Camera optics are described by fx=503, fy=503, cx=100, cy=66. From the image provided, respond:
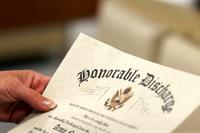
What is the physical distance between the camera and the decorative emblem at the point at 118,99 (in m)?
0.71

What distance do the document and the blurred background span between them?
0.04 m

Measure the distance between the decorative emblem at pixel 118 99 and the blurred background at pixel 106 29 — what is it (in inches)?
3.5

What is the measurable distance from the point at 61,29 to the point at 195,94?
2375mm

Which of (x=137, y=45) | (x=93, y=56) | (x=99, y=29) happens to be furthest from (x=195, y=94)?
(x=99, y=29)

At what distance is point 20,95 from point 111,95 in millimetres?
184

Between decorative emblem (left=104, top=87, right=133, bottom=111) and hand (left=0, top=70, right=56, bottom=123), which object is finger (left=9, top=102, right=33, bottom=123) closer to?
hand (left=0, top=70, right=56, bottom=123)

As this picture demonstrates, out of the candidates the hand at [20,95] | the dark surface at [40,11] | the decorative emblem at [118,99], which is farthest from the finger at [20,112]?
the dark surface at [40,11]

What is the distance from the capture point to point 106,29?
5.52 feet

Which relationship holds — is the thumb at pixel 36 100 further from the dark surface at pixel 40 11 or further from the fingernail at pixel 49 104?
the dark surface at pixel 40 11

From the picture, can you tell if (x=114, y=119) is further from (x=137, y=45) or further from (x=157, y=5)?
(x=157, y=5)

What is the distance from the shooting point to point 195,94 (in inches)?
26.3

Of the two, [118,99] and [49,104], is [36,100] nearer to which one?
[49,104]

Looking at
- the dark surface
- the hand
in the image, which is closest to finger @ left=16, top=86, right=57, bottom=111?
the hand

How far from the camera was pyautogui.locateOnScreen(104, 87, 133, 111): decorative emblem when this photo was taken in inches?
28.0
